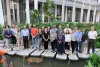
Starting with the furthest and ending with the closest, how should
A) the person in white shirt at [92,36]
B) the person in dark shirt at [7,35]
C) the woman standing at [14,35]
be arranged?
the woman standing at [14,35] → the person in dark shirt at [7,35] → the person in white shirt at [92,36]

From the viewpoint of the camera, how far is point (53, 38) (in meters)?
9.19

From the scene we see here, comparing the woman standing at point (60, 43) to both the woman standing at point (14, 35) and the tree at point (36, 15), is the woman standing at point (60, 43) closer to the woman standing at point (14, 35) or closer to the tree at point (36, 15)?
the woman standing at point (14, 35)

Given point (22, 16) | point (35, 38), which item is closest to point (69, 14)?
point (22, 16)

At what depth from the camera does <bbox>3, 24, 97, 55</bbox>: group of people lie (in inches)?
345

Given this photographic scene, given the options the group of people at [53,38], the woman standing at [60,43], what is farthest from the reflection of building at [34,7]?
the woman standing at [60,43]

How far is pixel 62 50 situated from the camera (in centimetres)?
898

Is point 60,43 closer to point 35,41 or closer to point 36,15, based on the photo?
point 35,41

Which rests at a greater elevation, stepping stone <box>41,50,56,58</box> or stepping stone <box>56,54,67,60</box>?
stepping stone <box>41,50,56,58</box>

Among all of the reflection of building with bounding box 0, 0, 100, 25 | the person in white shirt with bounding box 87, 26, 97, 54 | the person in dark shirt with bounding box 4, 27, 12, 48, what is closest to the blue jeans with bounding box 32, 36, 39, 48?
the person in dark shirt with bounding box 4, 27, 12, 48

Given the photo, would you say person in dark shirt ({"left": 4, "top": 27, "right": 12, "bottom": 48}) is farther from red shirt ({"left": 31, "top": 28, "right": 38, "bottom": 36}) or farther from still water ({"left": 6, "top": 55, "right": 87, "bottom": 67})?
red shirt ({"left": 31, "top": 28, "right": 38, "bottom": 36})

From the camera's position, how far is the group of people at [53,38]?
345 inches

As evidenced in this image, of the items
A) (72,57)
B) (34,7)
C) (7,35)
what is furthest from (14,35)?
(34,7)

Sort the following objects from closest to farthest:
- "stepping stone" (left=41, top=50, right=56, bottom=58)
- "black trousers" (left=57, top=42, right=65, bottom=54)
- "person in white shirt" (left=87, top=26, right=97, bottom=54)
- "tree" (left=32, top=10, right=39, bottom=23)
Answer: "person in white shirt" (left=87, top=26, right=97, bottom=54) < "stepping stone" (left=41, top=50, right=56, bottom=58) < "black trousers" (left=57, top=42, right=65, bottom=54) < "tree" (left=32, top=10, right=39, bottom=23)

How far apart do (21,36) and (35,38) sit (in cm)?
97
